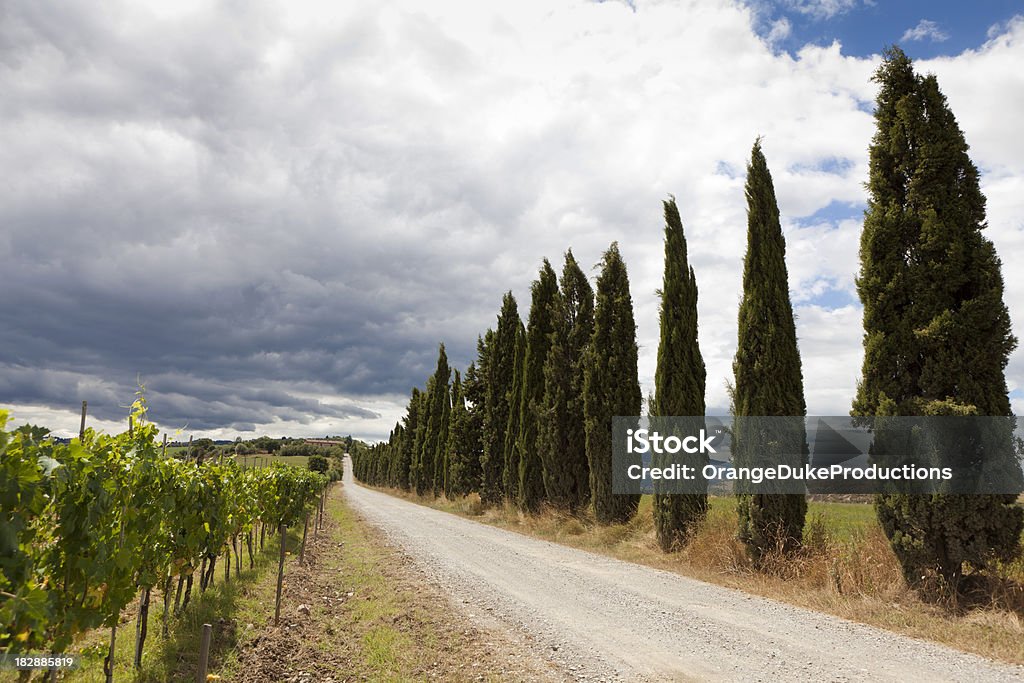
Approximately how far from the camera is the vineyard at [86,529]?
10.6 feet

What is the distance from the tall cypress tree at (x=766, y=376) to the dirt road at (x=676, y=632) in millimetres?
1850

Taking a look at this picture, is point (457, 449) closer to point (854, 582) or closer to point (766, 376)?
point (766, 376)

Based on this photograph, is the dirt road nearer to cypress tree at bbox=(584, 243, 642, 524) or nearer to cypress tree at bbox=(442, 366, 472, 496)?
cypress tree at bbox=(584, 243, 642, 524)

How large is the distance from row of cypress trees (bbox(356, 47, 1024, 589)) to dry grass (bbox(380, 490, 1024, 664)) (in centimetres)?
36

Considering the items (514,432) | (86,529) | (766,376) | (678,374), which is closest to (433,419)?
(514,432)

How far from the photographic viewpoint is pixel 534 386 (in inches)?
891

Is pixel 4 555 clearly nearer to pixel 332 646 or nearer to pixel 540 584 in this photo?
pixel 332 646

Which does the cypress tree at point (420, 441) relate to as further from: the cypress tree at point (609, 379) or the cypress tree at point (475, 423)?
the cypress tree at point (609, 379)

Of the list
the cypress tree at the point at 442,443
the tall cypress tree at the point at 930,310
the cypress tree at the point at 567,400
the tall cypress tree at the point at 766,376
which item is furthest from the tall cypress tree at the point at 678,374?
the cypress tree at the point at 442,443

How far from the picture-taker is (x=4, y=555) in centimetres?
306

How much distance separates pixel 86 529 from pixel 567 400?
1647cm

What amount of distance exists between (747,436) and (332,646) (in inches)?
317

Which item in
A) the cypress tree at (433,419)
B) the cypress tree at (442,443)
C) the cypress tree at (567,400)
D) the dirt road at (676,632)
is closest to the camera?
the dirt road at (676,632)

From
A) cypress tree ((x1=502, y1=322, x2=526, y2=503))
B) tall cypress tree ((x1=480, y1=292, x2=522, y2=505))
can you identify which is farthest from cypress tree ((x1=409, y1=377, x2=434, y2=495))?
cypress tree ((x1=502, y1=322, x2=526, y2=503))
